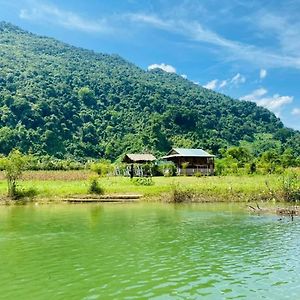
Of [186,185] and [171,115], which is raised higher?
[171,115]

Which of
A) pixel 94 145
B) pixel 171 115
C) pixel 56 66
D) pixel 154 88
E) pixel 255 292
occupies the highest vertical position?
pixel 56 66

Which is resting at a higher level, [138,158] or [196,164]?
[138,158]

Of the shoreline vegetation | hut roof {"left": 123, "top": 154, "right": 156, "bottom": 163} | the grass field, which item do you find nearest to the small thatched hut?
hut roof {"left": 123, "top": 154, "right": 156, "bottom": 163}

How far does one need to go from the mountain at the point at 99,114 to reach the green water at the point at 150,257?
68.6 m

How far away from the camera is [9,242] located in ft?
67.2

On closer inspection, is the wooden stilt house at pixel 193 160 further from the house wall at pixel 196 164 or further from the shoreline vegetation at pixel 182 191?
the shoreline vegetation at pixel 182 191

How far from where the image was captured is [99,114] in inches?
4862

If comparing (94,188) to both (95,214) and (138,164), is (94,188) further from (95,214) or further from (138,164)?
(138,164)

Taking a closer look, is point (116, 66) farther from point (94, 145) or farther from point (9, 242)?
point (9, 242)

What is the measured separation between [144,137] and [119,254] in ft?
280

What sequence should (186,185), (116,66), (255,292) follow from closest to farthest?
(255,292)
(186,185)
(116,66)

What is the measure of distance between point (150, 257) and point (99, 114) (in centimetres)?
10864

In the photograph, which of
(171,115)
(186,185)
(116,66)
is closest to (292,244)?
(186,185)

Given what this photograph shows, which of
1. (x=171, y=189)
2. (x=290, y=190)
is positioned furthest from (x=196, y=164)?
(x=290, y=190)
